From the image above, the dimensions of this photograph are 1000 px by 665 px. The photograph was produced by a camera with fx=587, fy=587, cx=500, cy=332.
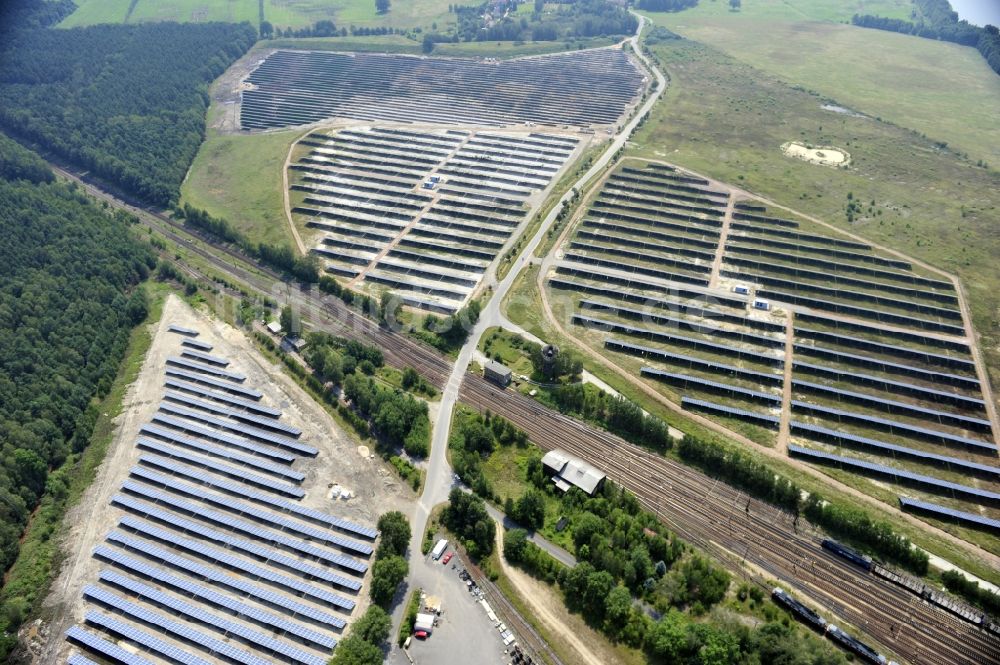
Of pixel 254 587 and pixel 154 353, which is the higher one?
pixel 154 353

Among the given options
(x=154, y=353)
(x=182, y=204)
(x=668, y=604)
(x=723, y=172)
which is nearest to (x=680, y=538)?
(x=668, y=604)

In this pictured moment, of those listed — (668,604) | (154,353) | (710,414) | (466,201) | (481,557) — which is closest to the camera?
(668,604)

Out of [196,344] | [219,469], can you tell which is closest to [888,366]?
[219,469]

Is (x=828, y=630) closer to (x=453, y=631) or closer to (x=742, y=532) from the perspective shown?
(x=742, y=532)

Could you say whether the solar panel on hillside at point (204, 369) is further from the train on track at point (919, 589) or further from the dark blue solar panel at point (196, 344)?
the train on track at point (919, 589)

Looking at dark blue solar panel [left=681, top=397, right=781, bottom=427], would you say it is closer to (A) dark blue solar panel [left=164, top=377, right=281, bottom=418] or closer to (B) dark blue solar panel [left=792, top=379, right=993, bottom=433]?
(B) dark blue solar panel [left=792, top=379, right=993, bottom=433]

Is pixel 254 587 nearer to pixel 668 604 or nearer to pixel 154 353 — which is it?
pixel 668 604

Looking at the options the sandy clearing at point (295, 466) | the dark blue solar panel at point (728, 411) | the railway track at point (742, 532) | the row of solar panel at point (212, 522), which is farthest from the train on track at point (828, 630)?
the row of solar panel at point (212, 522)

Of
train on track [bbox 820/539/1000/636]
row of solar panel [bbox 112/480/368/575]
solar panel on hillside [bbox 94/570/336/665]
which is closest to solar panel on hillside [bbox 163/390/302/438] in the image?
row of solar panel [bbox 112/480/368/575]
